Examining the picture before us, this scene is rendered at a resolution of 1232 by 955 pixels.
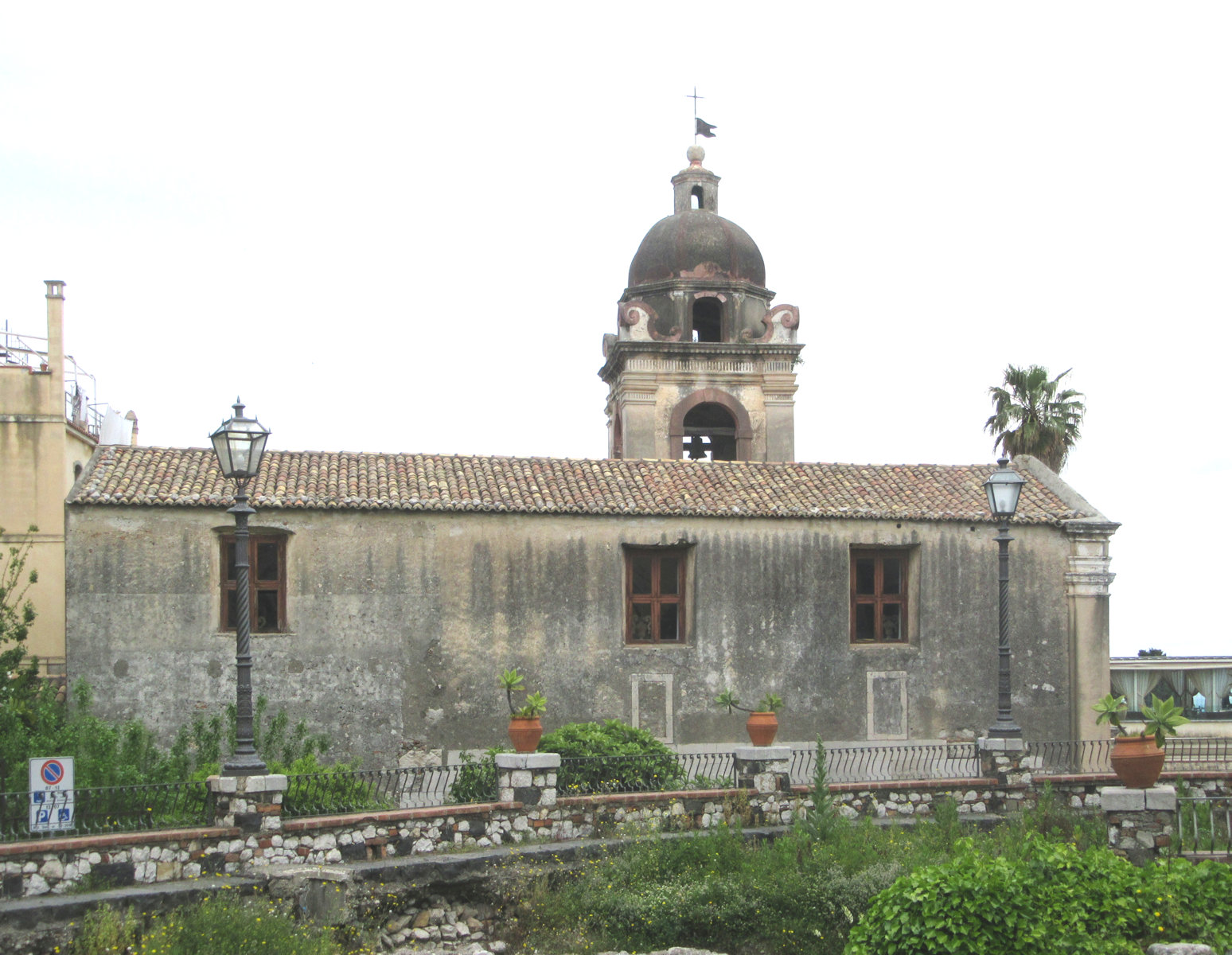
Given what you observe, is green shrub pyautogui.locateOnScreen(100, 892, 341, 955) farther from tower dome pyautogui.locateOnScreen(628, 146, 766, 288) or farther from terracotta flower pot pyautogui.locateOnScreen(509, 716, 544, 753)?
tower dome pyautogui.locateOnScreen(628, 146, 766, 288)

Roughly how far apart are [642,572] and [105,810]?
11268 millimetres

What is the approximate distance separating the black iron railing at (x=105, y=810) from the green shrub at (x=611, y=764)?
4411 mm

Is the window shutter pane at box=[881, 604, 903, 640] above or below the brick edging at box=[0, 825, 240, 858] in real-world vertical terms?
above

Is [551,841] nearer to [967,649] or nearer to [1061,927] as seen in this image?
[1061,927]

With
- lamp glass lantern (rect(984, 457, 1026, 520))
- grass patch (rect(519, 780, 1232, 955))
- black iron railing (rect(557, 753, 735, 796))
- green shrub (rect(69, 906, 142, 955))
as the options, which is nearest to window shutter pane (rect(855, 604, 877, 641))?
grass patch (rect(519, 780, 1232, 955))

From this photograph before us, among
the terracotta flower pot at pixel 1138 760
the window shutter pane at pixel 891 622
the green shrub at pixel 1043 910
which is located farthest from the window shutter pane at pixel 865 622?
the green shrub at pixel 1043 910

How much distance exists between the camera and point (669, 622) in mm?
23344

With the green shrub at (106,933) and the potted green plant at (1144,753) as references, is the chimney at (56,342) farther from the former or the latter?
the potted green plant at (1144,753)

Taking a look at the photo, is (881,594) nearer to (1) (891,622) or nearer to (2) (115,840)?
(1) (891,622)

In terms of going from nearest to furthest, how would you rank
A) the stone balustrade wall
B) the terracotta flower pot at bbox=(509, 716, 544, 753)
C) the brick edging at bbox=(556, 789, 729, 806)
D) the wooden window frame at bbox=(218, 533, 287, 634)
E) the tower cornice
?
the stone balustrade wall < the brick edging at bbox=(556, 789, 729, 806) < the terracotta flower pot at bbox=(509, 716, 544, 753) < the wooden window frame at bbox=(218, 533, 287, 634) < the tower cornice

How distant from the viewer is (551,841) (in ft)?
50.5

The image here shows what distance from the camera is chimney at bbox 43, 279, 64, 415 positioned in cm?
2705

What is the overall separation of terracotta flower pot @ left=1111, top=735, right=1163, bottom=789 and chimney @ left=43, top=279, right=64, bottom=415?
20.9m

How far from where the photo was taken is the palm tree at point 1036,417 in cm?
3322
